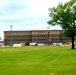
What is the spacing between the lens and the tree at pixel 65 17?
82000 millimetres

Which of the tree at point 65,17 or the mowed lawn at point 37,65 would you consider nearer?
the mowed lawn at point 37,65

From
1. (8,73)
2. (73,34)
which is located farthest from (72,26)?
(8,73)

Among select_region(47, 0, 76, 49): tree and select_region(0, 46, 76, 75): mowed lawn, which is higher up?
select_region(47, 0, 76, 49): tree

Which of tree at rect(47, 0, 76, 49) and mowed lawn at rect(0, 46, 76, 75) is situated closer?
mowed lawn at rect(0, 46, 76, 75)

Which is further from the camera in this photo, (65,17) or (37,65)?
(65,17)

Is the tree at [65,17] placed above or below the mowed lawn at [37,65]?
above

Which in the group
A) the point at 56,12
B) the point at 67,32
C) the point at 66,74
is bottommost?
the point at 66,74

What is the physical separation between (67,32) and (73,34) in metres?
1.77

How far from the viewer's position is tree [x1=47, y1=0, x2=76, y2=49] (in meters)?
82.0

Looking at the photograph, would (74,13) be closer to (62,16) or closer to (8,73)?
(62,16)

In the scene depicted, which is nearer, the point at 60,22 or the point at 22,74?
the point at 22,74

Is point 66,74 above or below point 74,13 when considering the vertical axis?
below

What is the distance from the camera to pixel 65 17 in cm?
8250

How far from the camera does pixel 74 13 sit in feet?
268
